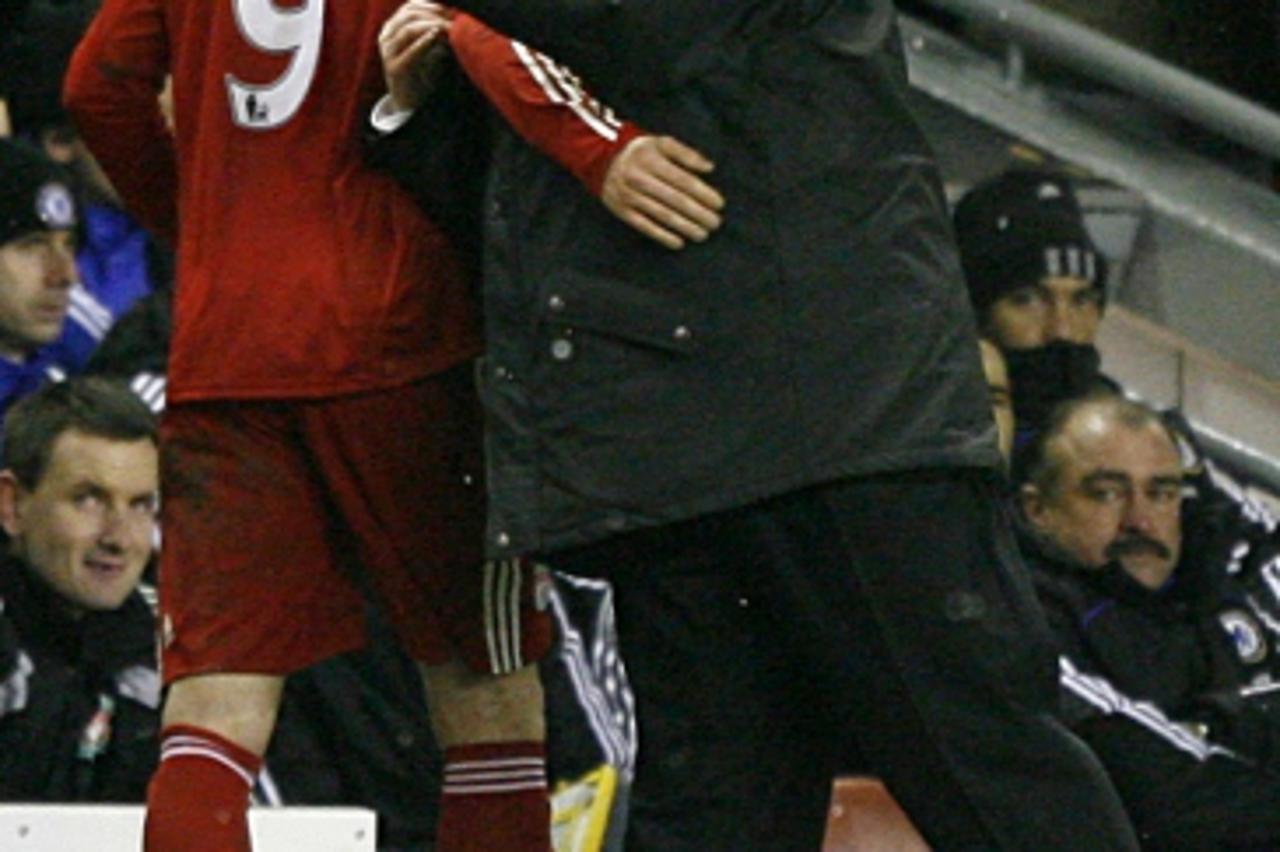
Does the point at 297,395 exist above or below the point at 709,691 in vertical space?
above

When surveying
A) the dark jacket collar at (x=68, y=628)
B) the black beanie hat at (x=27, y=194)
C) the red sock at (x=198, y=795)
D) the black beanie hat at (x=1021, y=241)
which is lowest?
the black beanie hat at (x=1021, y=241)

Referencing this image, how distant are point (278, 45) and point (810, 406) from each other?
88 cm

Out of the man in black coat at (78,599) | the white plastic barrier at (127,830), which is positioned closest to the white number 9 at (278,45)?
the white plastic barrier at (127,830)

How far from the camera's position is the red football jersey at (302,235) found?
11.3 feet

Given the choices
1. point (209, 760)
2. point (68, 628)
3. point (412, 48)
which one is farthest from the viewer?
point (68, 628)

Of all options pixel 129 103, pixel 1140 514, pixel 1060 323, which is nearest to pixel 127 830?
A: pixel 129 103

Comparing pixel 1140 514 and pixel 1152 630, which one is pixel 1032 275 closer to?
pixel 1140 514

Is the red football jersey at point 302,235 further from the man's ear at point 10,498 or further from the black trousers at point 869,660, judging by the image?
the man's ear at point 10,498

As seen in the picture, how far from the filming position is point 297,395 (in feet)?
11.3

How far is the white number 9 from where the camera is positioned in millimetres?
3451

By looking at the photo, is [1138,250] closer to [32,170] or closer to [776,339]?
[32,170]

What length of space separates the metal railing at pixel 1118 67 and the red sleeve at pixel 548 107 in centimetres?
341

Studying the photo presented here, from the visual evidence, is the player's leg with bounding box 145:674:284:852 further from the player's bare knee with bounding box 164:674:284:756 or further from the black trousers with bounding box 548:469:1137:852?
the black trousers with bounding box 548:469:1137:852

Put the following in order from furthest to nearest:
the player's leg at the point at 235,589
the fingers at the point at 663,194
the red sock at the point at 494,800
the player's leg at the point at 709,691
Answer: the red sock at the point at 494,800 → the player's leg at the point at 235,589 → the player's leg at the point at 709,691 → the fingers at the point at 663,194
